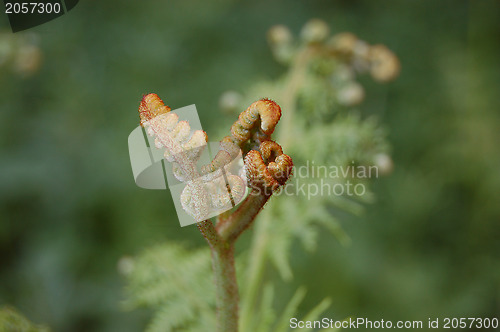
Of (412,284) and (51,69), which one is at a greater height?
(51,69)

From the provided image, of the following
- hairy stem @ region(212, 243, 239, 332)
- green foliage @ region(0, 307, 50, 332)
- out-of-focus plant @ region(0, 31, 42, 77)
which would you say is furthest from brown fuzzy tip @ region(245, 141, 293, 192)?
out-of-focus plant @ region(0, 31, 42, 77)

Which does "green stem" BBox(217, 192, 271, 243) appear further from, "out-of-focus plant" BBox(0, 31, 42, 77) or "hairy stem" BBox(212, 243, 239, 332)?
"out-of-focus plant" BBox(0, 31, 42, 77)

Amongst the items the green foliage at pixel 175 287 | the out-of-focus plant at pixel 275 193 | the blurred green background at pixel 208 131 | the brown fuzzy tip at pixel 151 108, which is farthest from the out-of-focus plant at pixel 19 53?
the brown fuzzy tip at pixel 151 108

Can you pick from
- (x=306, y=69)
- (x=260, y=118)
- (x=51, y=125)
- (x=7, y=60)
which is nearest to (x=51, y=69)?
(x=51, y=125)

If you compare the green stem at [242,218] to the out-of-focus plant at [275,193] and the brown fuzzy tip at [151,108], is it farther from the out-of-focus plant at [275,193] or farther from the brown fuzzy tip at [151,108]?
the brown fuzzy tip at [151,108]

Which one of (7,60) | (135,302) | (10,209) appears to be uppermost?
(7,60)

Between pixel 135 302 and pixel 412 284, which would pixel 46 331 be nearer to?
pixel 135 302

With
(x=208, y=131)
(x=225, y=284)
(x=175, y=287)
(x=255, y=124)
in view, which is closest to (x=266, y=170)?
(x=255, y=124)
